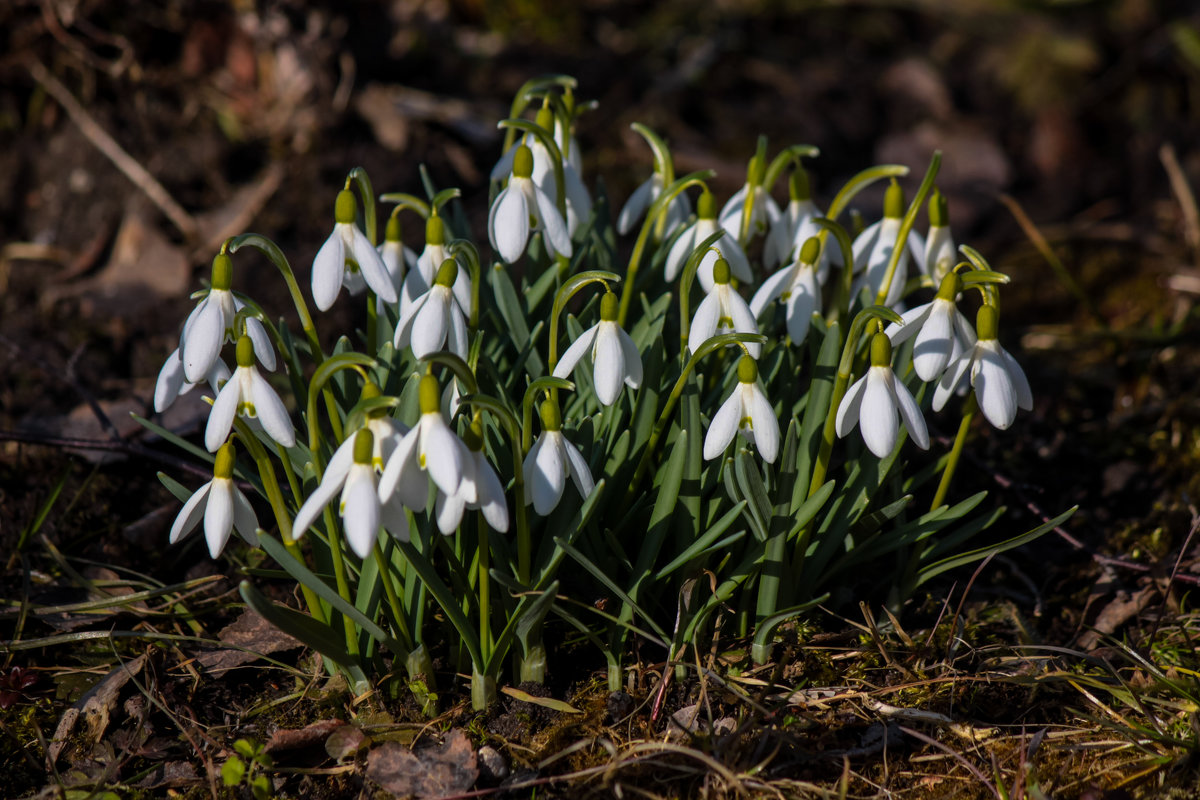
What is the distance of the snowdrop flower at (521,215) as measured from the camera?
150 cm

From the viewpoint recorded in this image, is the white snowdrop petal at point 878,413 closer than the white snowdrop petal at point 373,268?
Yes

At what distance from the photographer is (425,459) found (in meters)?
1.11

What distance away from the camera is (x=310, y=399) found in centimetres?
121

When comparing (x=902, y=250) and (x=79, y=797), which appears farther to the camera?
(x=902, y=250)

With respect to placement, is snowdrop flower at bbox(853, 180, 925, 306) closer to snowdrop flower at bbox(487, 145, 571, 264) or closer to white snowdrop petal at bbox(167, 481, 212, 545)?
snowdrop flower at bbox(487, 145, 571, 264)

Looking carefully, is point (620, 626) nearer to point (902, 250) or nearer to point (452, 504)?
point (452, 504)

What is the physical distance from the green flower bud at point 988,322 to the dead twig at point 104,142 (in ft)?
7.59

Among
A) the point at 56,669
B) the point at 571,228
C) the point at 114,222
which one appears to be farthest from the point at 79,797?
the point at 114,222

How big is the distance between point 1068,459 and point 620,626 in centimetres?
129

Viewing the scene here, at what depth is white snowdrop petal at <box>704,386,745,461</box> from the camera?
4.25 feet

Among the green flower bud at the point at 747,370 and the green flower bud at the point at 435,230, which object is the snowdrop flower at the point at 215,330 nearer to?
the green flower bud at the point at 435,230

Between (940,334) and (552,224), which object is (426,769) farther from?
(940,334)

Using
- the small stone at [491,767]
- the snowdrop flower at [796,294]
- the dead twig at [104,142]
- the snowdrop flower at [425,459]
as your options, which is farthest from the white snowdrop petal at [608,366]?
the dead twig at [104,142]

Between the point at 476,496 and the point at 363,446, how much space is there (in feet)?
0.45
